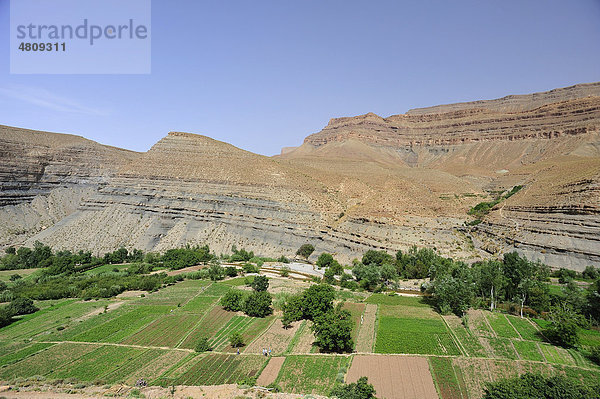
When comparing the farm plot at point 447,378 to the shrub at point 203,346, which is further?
the shrub at point 203,346

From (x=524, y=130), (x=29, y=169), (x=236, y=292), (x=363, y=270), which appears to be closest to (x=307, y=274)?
(x=363, y=270)

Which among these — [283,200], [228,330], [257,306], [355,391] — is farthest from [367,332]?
[283,200]

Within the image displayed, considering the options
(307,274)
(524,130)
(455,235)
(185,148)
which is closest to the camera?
(307,274)

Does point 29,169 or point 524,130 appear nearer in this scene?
point 29,169

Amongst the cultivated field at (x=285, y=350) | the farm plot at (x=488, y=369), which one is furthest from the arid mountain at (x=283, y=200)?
the farm plot at (x=488, y=369)

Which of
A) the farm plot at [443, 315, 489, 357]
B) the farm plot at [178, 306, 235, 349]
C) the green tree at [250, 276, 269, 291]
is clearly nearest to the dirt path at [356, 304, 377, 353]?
the farm plot at [443, 315, 489, 357]

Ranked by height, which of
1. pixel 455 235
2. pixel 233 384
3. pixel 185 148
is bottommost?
pixel 233 384

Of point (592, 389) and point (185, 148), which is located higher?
point (185, 148)

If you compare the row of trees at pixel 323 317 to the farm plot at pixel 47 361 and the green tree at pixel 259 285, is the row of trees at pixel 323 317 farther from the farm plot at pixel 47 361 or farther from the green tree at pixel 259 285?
the farm plot at pixel 47 361

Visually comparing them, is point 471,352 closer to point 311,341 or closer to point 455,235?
point 311,341
